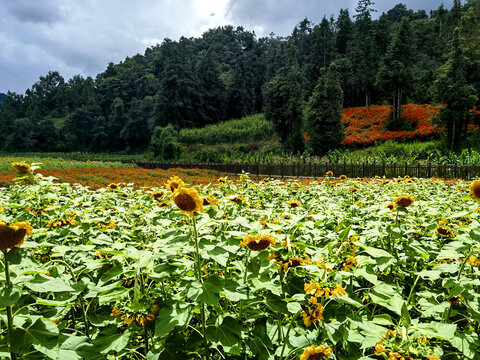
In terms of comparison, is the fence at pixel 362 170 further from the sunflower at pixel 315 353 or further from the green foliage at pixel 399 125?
the green foliage at pixel 399 125

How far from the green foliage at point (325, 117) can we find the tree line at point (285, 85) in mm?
107

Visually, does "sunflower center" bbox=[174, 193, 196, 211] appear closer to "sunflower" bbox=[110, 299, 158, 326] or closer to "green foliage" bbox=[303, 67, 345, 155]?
"sunflower" bbox=[110, 299, 158, 326]

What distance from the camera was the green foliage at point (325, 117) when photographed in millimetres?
30422

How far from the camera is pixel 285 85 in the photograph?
117 ft

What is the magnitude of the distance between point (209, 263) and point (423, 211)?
242 cm

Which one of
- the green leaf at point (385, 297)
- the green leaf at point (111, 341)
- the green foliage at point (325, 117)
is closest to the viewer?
the green leaf at point (111, 341)

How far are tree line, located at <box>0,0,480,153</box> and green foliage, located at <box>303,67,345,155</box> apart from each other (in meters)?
0.11

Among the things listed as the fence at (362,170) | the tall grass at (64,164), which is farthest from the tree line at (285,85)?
the tall grass at (64,164)

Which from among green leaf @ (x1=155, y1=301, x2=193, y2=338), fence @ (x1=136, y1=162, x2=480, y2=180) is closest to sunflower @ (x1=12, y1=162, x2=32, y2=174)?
green leaf @ (x1=155, y1=301, x2=193, y2=338)

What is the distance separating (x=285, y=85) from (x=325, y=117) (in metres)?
7.81

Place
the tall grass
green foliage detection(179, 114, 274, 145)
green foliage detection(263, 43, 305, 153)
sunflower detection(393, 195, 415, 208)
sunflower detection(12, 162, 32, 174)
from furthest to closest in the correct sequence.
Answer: green foliage detection(179, 114, 274, 145) < green foliage detection(263, 43, 305, 153) < the tall grass < sunflower detection(12, 162, 32, 174) < sunflower detection(393, 195, 415, 208)

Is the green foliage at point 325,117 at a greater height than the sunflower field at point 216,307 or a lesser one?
greater

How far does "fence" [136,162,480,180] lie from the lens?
47.8 ft

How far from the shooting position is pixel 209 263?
5.89 feet
